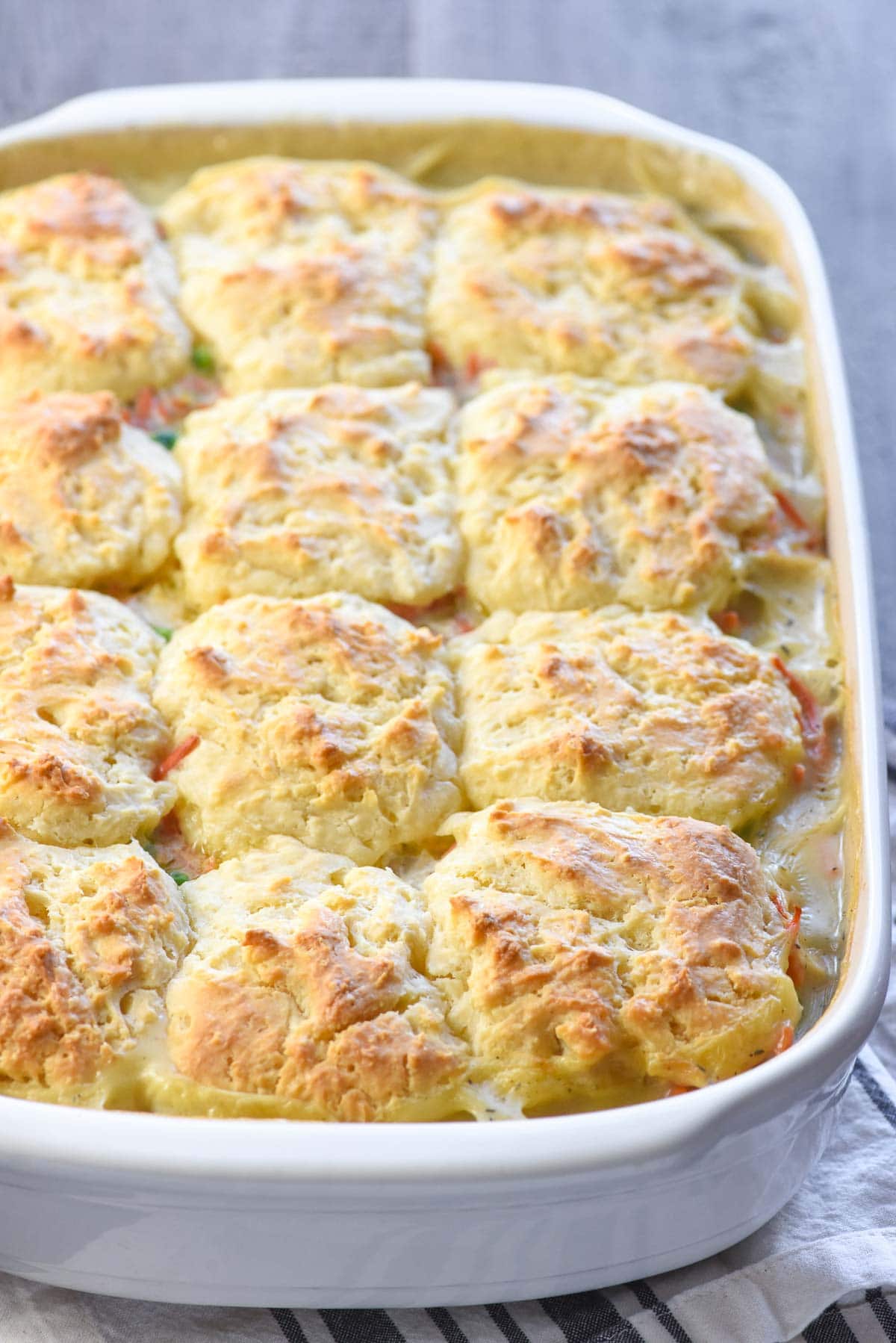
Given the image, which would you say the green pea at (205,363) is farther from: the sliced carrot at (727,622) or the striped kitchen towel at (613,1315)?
the striped kitchen towel at (613,1315)

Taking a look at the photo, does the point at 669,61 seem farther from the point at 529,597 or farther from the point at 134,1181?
the point at 134,1181

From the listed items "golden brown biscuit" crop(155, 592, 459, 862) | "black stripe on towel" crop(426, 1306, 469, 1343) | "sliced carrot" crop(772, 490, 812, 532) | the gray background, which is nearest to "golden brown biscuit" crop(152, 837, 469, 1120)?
"golden brown biscuit" crop(155, 592, 459, 862)

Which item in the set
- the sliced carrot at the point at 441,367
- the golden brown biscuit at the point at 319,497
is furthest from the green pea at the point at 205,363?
the sliced carrot at the point at 441,367

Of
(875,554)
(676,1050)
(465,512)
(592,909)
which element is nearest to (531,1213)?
(676,1050)

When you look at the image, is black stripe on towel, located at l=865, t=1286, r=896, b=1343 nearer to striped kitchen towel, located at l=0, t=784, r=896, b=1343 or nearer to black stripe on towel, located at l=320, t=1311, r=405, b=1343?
striped kitchen towel, located at l=0, t=784, r=896, b=1343

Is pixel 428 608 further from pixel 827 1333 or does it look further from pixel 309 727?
pixel 827 1333
